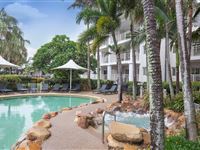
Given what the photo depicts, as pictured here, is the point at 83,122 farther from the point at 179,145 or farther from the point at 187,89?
the point at 179,145

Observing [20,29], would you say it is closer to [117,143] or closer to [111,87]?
[111,87]

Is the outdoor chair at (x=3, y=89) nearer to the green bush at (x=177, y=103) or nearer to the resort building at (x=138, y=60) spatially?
the resort building at (x=138, y=60)

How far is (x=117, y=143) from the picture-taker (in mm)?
6652

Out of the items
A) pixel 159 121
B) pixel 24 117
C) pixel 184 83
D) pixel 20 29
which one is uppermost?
pixel 20 29

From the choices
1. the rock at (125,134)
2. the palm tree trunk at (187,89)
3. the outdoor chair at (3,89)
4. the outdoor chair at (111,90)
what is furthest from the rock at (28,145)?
the outdoor chair at (111,90)

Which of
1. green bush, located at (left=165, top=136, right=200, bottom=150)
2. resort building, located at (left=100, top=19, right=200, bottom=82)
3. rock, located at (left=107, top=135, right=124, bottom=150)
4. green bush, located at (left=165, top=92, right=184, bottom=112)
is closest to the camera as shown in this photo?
green bush, located at (left=165, top=136, right=200, bottom=150)

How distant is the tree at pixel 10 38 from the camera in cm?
3639

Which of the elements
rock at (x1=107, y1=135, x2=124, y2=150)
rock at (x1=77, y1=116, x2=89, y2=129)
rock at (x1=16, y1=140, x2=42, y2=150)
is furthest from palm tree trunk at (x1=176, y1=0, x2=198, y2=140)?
rock at (x1=16, y1=140, x2=42, y2=150)

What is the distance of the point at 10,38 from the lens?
38344 millimetres

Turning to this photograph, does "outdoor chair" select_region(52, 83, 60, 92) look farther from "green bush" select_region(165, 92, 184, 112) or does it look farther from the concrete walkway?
the concrete walkway

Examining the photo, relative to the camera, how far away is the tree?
36.4 metres

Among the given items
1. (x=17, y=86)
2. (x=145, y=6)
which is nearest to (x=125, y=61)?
(x=17, y=86)

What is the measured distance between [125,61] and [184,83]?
1042 inches

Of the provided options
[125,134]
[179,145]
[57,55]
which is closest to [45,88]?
[57,55]
